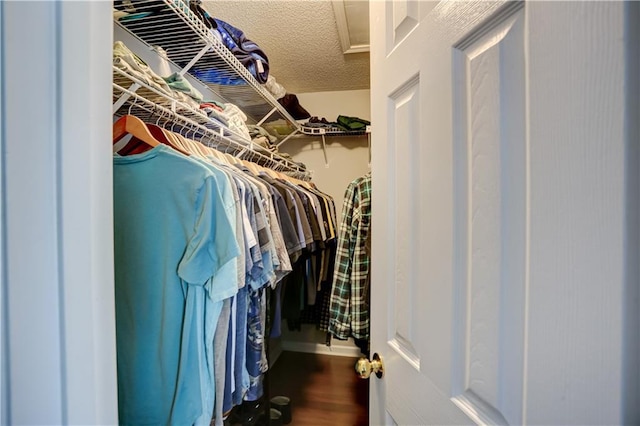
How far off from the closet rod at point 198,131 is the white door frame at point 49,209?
0.41 meters

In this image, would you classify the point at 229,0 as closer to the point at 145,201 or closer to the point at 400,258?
the point at 145,201

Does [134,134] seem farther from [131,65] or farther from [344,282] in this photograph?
[344,282]

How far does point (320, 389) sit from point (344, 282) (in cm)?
120

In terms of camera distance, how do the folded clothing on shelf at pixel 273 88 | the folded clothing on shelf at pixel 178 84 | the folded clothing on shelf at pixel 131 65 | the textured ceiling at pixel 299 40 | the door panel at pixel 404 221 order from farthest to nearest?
1. the folded clothing on shelf at pixel 273 88
2. the textured ceiling at pixel 299 40
3. the folded clothing on shelf at pixel 178 84
4. the folded clothing on shelf at pixel 131 65
5. the door panel at pixel 404 221

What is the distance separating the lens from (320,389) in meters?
2.00

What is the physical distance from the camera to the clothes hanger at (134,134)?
0.90 metres

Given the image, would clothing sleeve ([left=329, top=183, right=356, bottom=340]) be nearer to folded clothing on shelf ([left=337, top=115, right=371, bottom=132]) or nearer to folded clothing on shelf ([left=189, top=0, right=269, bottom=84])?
folded clothing on shelf ([left=189, top=0, right=269, bottom=84])

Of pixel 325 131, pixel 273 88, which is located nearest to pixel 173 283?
pixel 273 88

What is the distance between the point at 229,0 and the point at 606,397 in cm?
192

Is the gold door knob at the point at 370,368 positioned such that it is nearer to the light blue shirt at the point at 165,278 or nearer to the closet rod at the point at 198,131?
the light blue shirt at the point at 165,278

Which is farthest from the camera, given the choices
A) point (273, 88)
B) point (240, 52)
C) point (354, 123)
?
point (354, 123)

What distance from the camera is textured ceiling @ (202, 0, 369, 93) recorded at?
1.54 metres

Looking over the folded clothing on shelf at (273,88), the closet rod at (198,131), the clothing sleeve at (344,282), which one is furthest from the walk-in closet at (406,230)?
the folded clothing on shelf at (273,88)

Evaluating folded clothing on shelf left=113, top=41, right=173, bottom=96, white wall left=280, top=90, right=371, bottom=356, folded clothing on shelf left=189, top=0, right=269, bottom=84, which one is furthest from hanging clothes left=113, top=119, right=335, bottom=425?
white wall left=280, top=90, right=371, bottom=356
